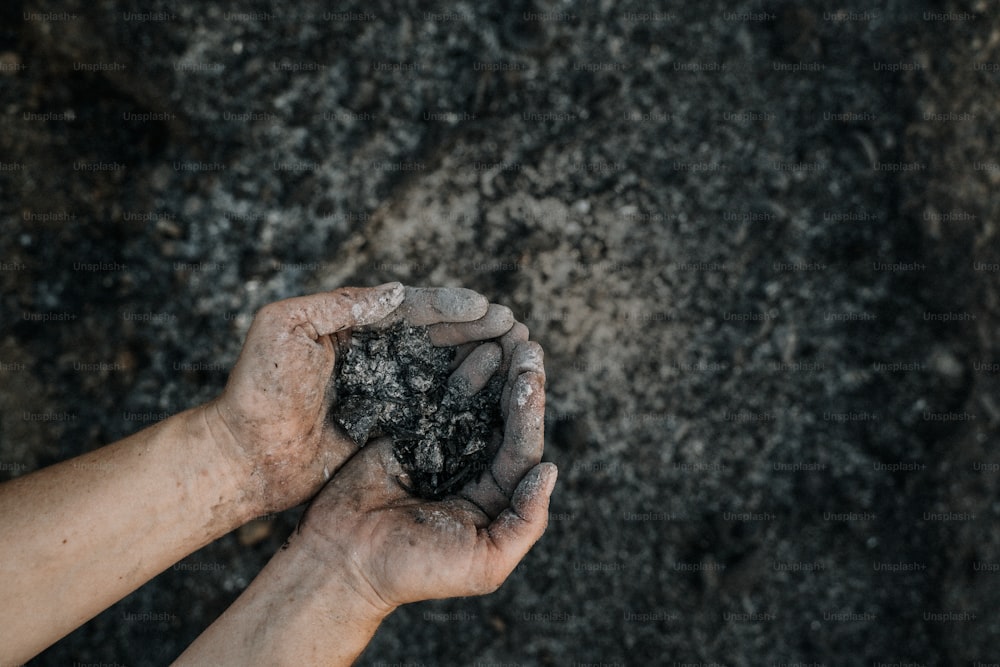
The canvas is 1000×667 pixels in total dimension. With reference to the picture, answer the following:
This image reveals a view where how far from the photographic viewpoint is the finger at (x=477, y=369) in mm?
2186

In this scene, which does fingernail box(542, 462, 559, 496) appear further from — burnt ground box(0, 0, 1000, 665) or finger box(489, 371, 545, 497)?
burnt ground box(0, 0, 1000, 665)

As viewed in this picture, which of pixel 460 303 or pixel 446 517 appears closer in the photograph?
pixel 446 517

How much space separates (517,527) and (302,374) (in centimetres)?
75

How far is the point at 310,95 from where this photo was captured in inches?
112

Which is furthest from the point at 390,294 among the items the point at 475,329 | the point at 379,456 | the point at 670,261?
the point at 670,261

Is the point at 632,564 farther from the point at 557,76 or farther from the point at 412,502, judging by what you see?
the point at 557,76

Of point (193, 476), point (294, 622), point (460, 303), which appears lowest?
point (294, 622)

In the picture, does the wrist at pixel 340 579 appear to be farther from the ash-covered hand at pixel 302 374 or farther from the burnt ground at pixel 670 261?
the burnt ground at pixel 670 261

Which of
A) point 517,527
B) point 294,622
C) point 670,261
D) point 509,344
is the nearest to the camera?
point 517,527

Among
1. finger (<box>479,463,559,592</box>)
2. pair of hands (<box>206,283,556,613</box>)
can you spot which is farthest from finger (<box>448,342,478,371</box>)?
finger (<box>479,463,559,592</box>)

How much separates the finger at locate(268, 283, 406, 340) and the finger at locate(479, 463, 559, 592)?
0.66m

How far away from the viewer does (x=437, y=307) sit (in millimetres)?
2123

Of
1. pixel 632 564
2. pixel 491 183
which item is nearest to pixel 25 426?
pixel 491 183

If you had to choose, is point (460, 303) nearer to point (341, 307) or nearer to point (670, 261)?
point (341, 307)
